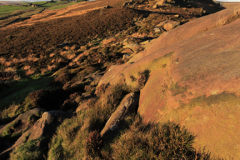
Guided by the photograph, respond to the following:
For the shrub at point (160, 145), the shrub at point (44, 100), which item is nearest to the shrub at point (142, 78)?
the shrub at point (160, 145)

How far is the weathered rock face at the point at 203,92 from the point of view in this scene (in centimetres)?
260

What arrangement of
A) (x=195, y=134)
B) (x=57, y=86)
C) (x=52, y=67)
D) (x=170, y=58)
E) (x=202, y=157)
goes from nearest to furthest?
(x=202, y=157)
(x=195, y=134)
(x=170, y=58)
(x=57, y=86)
(x=52, y=67)

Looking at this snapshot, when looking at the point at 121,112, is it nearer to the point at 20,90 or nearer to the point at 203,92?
the point at 203,92

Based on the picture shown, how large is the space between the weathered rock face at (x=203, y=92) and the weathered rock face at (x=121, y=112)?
344 mm

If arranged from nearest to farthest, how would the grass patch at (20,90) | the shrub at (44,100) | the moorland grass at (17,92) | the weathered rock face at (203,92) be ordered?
the weathered rock face at (203,92)
the shrub at (44,100)
the moorland grass at (17,92)
the grass patch at (20,90)

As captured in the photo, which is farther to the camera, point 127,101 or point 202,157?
point 127,101

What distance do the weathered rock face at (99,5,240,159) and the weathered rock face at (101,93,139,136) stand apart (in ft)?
1.13

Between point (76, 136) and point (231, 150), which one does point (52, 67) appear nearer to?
point (76, 136)

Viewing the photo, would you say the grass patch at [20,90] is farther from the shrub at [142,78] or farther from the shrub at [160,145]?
the shrub at [160,145]

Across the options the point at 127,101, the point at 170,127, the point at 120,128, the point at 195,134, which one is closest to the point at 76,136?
the point at 120,128

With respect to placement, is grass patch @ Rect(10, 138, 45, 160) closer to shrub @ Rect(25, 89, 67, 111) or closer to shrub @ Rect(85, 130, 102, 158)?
shrub @ Rect(85, 130, 102, 158)

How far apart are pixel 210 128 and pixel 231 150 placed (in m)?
0.50

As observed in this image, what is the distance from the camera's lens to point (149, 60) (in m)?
5.78

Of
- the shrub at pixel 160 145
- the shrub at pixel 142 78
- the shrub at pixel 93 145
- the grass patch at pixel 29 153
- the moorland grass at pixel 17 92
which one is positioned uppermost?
the shrub at pixel 142 78
